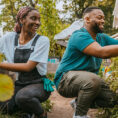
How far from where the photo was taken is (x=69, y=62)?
2.51 meters

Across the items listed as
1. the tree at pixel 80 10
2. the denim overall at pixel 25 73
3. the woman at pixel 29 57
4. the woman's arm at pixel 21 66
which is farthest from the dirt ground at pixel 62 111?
the tree at pixel 80 10

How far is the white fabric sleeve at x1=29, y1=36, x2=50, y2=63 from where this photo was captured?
2.41 meters

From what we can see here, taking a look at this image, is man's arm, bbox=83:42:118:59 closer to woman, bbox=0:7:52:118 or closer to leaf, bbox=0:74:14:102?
woman, bbox=0:7:52:118

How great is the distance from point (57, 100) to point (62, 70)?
1949 mm

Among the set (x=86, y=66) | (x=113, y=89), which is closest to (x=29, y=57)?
(x=86, y=66)

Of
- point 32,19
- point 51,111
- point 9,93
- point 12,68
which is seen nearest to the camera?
point 9,93

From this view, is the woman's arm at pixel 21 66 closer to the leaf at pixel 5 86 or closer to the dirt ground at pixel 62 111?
the dirt ground at pixel 62 111

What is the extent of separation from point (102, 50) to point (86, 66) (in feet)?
1.26

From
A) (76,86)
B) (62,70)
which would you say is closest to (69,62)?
(62,70)

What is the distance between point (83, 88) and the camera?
2287 millimetres

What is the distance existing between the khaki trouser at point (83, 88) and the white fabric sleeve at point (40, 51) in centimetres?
31

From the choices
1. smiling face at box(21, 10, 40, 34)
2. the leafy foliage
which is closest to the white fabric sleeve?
smiling face at box(21, 10, 40, 34)

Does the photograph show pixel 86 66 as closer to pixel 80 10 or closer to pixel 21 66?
pixel 21 66

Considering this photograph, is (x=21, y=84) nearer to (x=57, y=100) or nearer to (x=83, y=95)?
(x=83, y=95)
